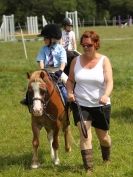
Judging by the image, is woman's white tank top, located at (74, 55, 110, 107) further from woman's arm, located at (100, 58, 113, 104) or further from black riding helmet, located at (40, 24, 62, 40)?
black riding helmet, located at (40, 24, 62, 40)

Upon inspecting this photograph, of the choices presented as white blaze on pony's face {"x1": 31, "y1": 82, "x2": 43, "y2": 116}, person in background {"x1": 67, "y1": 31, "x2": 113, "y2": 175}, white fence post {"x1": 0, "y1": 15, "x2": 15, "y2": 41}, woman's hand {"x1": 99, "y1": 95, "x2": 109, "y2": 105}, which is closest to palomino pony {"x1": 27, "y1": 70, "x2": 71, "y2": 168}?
white blaze on pony's face {"x1": 31, "y1": 82, "x2": 43, "y2": 116}

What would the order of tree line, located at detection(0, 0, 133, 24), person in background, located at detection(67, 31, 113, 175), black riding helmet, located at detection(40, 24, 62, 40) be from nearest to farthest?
person in background, located at detection(67, 31, 113, 175), black riding helmet, located at detection(40, 24, 62, 40), tree line, located at detection(0, 0, 133, 24)

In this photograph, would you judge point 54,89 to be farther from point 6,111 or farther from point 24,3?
point 24,3

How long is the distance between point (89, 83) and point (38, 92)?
698mm

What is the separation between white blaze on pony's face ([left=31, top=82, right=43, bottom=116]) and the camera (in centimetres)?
617

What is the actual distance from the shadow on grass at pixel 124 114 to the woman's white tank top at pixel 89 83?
390cm

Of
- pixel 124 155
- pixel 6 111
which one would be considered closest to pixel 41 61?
pixel 124 155

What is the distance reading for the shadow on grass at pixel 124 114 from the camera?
10125mm

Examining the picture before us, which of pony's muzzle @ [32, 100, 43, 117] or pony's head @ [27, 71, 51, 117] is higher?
pony's head @ [27, 71, 51, 117]

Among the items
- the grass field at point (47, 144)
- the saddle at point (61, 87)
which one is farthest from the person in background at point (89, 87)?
the saddle at point (61, 87)

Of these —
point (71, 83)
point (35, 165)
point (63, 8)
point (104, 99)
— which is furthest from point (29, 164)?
point (63, 8)

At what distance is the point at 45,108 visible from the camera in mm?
6625

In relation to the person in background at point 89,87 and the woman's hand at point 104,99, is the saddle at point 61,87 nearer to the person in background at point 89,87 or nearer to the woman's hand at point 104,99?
the person in background at point 89,87

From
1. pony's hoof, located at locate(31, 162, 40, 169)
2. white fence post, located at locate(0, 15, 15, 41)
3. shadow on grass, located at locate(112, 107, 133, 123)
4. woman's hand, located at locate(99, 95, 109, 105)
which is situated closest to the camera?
woman's hand, located at locate(99, 95, 109, 105)
